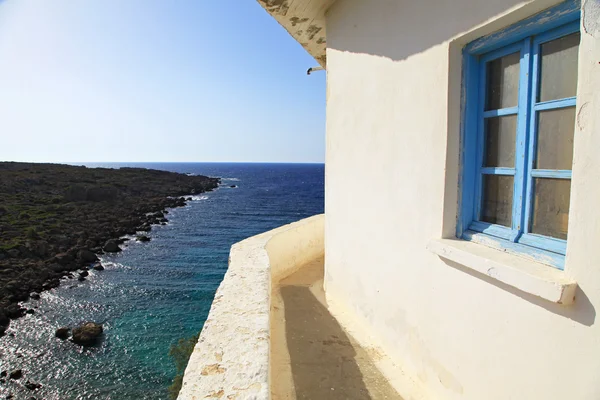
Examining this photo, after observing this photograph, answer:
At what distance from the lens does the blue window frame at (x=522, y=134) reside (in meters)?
1.52

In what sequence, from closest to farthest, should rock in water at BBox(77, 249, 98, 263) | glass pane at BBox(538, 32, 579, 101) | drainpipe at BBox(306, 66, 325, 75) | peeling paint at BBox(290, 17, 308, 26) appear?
glass pane at BBox(538, 32, 579, 101), peeling paint at BBox(290, 17, 308, 26), drainpipe at BBox(306, 66, 325, 75), rock in water at BBox(77, 249, 98, 263)

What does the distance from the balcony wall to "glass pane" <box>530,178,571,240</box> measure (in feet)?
4.59

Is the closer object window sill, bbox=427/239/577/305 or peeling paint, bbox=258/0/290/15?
window sill, bbox=427/239/577/305

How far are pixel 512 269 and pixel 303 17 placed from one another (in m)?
3.45

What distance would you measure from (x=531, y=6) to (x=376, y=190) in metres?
1.63

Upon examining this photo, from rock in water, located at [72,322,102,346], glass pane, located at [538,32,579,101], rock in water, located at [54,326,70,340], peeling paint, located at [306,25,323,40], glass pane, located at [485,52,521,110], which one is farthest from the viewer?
rock in water, located at [54,326,70,340]

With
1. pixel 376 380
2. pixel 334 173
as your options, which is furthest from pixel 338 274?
pixel 376 380

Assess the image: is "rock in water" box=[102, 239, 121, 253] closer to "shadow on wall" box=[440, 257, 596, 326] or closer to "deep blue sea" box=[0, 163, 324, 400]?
"deep blue sea" box=[0, 163, 324, 400]

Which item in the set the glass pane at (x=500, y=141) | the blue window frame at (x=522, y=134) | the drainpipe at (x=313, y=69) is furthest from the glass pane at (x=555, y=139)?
the drainpipe at (x=313, y=69)

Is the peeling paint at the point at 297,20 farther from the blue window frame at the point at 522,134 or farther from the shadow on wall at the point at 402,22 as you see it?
the blue window frame at the point at 522,134

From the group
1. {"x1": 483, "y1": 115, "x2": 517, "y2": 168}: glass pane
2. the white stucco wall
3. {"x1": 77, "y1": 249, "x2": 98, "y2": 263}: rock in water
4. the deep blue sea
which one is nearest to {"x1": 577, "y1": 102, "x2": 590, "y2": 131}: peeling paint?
the white stucco wall

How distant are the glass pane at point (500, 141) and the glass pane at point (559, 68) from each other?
0.71 feet

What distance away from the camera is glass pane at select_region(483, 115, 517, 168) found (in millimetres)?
1806

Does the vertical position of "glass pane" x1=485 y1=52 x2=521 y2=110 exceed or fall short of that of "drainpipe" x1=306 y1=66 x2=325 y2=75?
it falls short
